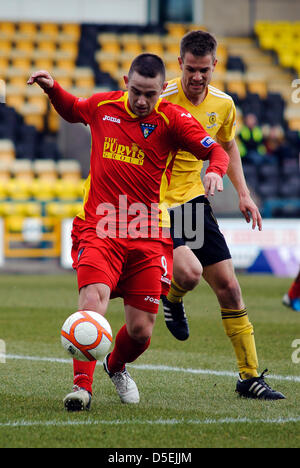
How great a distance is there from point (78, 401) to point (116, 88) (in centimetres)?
1736

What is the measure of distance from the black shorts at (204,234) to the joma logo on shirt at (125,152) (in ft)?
3.18

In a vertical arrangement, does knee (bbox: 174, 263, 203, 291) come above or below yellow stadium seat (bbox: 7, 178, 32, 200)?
above

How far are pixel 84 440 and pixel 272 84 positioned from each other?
70.4 feet

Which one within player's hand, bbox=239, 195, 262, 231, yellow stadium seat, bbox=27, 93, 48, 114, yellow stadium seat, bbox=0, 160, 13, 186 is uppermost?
player's hand, bbox=239, 195, 262, 231

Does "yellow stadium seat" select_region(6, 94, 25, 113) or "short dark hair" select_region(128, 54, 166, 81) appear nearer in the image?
"short dark hair" select_region(128, 54, 166, 81)

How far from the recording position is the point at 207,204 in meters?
5.66

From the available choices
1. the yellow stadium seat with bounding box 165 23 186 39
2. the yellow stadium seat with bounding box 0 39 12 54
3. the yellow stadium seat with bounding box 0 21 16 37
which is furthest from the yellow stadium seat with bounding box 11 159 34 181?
the yellow stadium seat with bounding box 165 23 186 39

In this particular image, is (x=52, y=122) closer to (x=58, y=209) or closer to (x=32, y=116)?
(x=32, y=116)

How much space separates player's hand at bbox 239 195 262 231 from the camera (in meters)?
4.93

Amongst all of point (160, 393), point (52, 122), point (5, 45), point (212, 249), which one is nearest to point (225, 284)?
point (212, 249)

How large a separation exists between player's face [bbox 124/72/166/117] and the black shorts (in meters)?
1.14

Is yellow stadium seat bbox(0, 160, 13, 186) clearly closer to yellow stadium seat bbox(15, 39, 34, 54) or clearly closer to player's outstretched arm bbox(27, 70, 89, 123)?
yellow stadium seat bbox(15, 39, 34, 54)

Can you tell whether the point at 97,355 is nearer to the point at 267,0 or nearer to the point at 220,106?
the point at 220,106

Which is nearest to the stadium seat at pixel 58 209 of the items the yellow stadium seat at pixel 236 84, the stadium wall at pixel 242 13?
the yellow stadium seat at pixel 236 84
